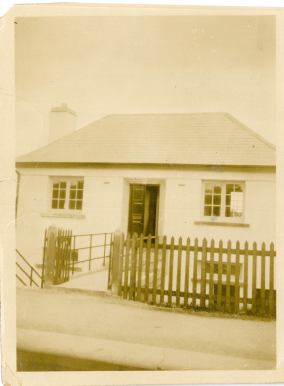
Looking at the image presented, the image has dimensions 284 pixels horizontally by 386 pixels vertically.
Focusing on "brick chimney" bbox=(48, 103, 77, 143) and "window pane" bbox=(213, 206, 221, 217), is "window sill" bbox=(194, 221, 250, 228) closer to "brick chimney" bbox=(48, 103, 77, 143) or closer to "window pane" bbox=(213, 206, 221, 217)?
"window pane" bbox=(213, 206, 221, 217)

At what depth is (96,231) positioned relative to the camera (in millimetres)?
2791

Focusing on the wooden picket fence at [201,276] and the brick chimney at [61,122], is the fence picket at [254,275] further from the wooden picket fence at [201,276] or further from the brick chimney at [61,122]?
the brick chimney at [61,122]

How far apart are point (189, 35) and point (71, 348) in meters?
3.25

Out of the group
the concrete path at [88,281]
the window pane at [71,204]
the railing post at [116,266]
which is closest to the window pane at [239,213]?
the railing post at [116,266]

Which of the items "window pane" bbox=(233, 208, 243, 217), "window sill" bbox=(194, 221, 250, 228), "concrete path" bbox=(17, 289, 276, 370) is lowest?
"concrete path" bbox=(17, 289, 276, 370)

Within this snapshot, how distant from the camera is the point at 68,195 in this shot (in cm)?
278

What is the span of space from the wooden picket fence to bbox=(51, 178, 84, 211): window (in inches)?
21.1

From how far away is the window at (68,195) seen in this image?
277 centimetres

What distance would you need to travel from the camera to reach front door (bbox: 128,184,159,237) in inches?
106

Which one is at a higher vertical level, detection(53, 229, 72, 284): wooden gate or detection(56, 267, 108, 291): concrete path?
detection(53, 229, 72, 284): wooden gate

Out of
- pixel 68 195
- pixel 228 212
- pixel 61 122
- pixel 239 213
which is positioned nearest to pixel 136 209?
pixel 68 195

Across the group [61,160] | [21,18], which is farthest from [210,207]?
[21,18]

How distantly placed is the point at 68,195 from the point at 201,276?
1571 mm

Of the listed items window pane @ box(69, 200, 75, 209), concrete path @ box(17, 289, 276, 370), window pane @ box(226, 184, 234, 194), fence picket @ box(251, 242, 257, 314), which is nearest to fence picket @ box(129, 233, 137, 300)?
concrete path @ box(17, 289, 276, 370)
